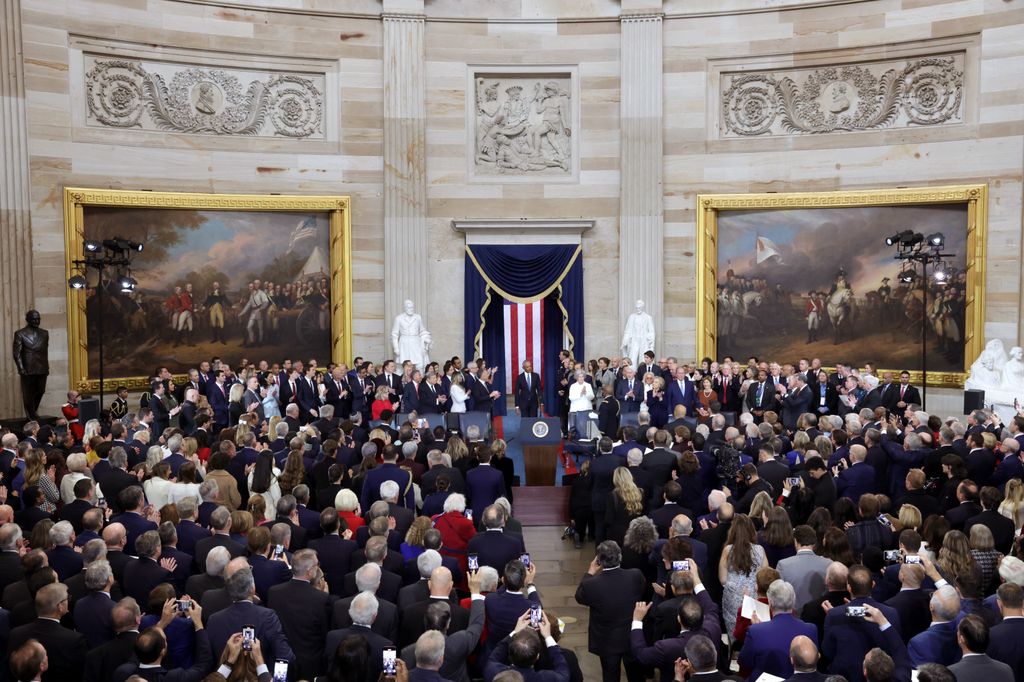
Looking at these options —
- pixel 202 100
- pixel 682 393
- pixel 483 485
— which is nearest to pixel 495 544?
pixel 483 485

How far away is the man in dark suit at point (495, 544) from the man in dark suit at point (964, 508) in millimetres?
4478

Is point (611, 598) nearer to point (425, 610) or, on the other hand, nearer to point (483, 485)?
point (425, 610)

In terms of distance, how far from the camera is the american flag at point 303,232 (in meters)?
24.0

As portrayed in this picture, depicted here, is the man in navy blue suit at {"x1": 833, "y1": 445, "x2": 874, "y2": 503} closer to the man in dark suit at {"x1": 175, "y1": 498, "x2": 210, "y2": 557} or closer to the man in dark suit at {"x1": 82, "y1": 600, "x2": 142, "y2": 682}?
the man in dark suit at {"x1": 175, "y1": 498, "x2": 210, "y2": 557}

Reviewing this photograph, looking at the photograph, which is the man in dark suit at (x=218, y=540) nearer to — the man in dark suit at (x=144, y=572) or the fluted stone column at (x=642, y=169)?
the man in dark suit at (x=144, y=572)

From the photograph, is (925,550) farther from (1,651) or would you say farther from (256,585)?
(1,651)

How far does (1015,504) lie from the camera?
10.2 metres

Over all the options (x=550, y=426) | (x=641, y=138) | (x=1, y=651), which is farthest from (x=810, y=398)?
(x=1, y=651)

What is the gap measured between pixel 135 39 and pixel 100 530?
16.0 metres

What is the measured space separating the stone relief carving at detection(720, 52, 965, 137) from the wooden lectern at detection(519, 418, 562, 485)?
36.2 feet

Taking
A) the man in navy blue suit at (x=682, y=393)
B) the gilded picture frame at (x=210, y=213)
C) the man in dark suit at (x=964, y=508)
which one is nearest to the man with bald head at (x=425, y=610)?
the man in dark suit at (x=964, y=508)

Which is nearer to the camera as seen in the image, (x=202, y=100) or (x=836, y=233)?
(x=202, y=100)

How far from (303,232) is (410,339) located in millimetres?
3886

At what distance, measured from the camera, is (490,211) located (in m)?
24.9
